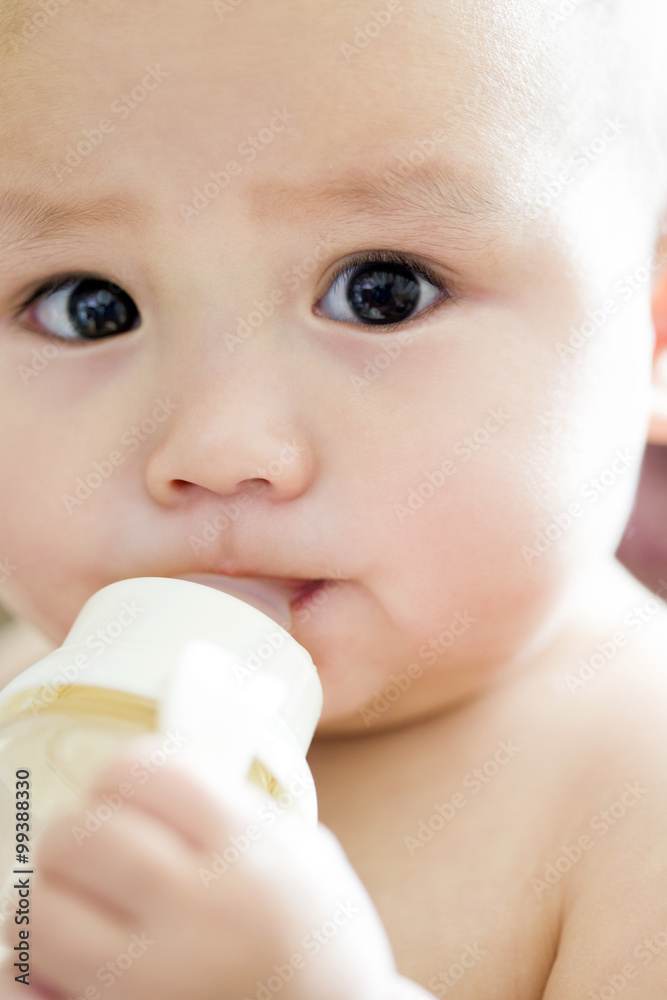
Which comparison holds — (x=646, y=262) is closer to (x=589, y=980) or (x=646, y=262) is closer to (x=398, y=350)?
(x=398, y=350)

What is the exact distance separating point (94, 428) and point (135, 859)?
0.37m

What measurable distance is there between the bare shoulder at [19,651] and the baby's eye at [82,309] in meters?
0.63

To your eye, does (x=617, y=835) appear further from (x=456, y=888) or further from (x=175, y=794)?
(x=175, y=794)

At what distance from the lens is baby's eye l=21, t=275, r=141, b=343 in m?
0.84

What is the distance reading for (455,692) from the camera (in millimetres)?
916

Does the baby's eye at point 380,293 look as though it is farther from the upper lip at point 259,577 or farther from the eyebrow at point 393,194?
the upper lip at point 259,577

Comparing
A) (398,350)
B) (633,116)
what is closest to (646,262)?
(633,116)

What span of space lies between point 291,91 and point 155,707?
422 mm

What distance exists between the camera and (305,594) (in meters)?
0.79

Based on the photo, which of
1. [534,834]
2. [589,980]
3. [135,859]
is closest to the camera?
[135,859]

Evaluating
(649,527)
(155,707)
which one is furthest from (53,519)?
(649,527)

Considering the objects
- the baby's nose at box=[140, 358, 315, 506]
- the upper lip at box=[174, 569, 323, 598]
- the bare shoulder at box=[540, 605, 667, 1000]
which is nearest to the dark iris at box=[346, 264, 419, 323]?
the baby's nose at box=[140, 358, 315, 506]

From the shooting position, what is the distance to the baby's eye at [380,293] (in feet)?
2.64

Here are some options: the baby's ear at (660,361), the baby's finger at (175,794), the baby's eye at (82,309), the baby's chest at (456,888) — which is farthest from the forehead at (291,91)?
the baby's chest at (456,888)
